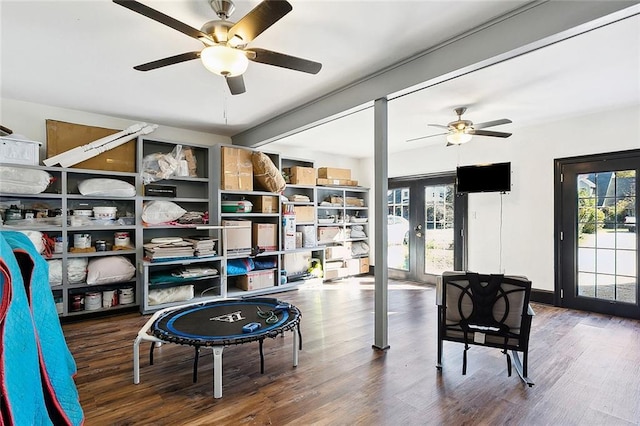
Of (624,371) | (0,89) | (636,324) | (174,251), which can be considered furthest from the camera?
(174,251)

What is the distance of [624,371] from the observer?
2.65m

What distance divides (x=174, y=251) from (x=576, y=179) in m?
5.66

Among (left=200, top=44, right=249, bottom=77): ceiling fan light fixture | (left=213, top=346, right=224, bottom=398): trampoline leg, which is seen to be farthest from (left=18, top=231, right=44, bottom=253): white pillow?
(left=200, top=44, right=249, bottom=77): ceiling fan light fixture

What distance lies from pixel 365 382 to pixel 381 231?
134cm

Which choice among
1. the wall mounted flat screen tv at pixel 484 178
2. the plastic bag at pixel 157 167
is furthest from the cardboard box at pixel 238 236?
the wall mounted flat screen tv at pixel 484 178

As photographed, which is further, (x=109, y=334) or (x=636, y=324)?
(x=636, y=324)

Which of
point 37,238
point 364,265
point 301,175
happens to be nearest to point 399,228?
point 364,265

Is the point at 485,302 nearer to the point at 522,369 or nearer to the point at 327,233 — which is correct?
the point at 522,369

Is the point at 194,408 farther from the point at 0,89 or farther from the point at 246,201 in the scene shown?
the point at 0,89

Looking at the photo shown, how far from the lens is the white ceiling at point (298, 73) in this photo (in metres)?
2.19

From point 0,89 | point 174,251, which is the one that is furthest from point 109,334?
point 0,89

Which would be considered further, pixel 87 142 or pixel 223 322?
pixel 87 142

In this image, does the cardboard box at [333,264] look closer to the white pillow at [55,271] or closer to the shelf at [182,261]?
the shelf at [182,261]

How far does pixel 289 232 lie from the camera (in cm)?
543
